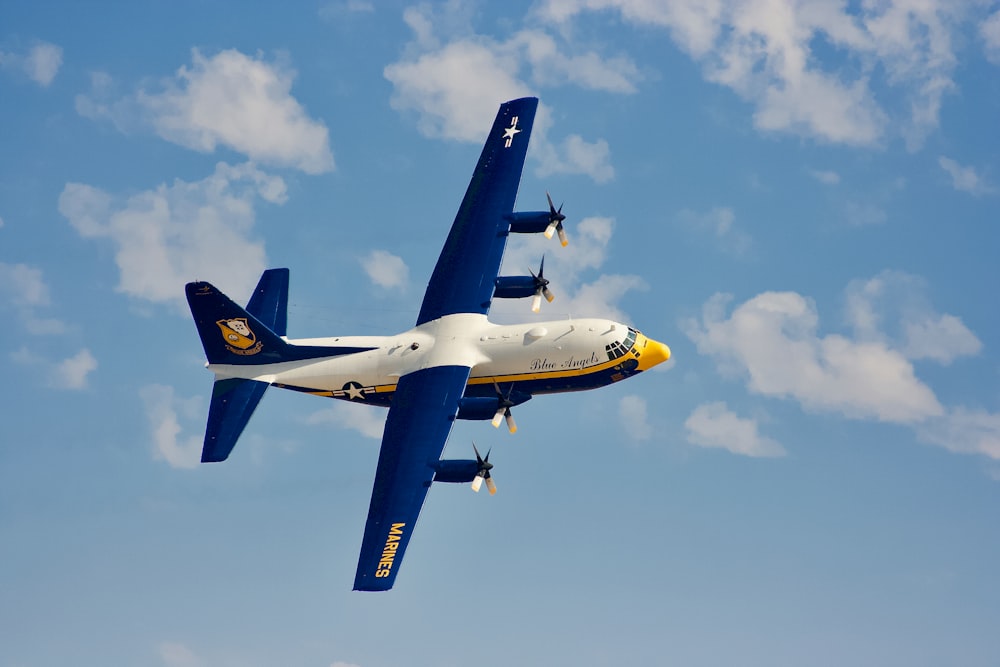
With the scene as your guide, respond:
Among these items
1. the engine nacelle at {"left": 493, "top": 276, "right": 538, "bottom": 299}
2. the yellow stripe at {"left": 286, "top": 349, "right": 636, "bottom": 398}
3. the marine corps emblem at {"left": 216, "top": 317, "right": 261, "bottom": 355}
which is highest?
the engine nacelle at {"left": 493, "top": 276, "right": 538, "bottom": 299}

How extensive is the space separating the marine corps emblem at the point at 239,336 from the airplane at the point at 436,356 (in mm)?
63

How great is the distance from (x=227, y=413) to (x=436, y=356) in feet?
43.4

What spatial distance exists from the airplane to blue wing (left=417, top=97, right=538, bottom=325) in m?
0.09

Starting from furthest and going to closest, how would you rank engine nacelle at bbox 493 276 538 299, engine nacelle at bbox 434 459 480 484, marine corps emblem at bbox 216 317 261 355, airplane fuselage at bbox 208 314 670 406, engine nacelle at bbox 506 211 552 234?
engine nacelle at bbox 506 211 552 234
engine nacelle at bbox 493 276 538 299
marine corps emblem at bbox 216 317 261 355
airplane fuselage at bbox 208 314 670 406
engine nacelle at bbox 434 459 480 484

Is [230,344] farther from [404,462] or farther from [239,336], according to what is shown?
[404,462]

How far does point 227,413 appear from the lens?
78438 mm

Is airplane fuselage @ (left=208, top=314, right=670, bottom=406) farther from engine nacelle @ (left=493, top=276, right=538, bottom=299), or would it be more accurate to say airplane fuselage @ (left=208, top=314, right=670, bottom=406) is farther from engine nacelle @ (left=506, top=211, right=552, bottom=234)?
engine nacelle @ (left=506, top=211, right=552, bottom=234)

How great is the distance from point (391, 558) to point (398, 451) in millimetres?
7255

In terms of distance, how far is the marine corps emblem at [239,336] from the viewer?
8006 centimetres

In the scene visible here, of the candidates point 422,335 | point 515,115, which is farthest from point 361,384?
point 515,115

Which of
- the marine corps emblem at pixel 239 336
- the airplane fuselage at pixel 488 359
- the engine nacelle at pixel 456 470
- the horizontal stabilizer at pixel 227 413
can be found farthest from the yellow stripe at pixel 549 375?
the marine corps emblem at pixel 239 336

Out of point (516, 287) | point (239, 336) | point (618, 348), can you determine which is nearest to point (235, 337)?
point (239, 336)

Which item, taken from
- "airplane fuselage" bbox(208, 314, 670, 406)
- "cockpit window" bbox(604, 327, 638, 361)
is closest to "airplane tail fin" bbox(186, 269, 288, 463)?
"airplane fuselage" bbox(208, 314, 670, 406)

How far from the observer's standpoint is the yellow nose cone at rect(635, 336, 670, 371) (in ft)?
256
